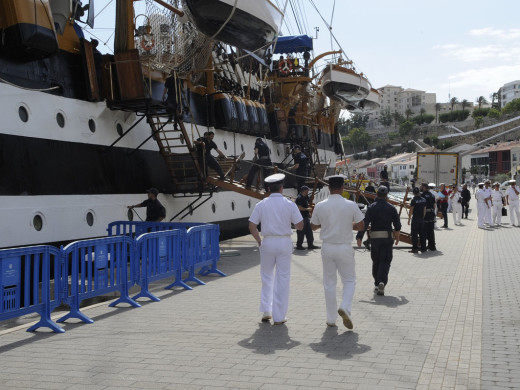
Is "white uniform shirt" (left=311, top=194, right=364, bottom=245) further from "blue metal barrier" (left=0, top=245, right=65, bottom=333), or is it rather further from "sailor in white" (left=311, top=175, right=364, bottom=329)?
"blue metal barrier" (left=0, top=245, right=65, bottom=333)

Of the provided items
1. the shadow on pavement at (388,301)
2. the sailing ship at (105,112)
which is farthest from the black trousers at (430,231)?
the shadow on pavement at (388,301)

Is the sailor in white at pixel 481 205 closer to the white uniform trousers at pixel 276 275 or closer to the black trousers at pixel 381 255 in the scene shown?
the black trousers at pixel 381 255

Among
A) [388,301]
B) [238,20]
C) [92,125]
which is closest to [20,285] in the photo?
[388,301]

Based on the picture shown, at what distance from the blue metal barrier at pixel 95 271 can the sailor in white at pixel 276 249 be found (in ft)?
6.34

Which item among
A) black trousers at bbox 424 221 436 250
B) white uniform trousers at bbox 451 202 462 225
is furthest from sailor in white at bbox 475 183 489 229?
black trousers at bbox 424 221 436 250

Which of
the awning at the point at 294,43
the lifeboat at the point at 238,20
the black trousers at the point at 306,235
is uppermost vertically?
the awning at the point at 294,43

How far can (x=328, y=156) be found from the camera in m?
32.7

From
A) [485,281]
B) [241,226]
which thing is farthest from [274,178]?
[241,226]

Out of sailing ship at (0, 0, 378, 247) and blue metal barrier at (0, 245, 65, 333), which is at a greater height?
sailing ship at (0, 0, 378, 247)

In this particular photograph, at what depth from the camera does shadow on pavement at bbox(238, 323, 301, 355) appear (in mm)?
6098

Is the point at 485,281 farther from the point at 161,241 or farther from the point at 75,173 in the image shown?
the point at 75,173

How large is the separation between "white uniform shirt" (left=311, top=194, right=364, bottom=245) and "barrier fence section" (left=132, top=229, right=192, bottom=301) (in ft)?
8.71

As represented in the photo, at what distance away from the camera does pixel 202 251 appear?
10.9 m

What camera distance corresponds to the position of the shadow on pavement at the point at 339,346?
583 centimetres
